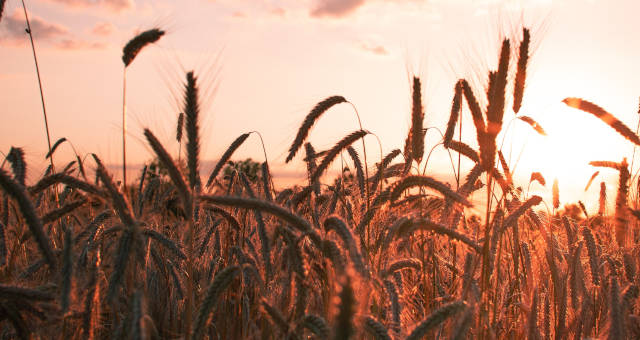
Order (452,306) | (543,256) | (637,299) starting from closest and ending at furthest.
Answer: (452,306) < (637,299) < (543,256)

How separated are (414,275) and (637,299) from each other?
1665 mm

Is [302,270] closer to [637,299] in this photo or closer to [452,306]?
[452,306]

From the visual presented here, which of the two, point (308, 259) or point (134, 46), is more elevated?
point (134, 46)

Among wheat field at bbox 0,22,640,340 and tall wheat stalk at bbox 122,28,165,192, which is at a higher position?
tall wheat stalk at bbox 122,28,165,192

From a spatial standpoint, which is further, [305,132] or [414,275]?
[414,275]

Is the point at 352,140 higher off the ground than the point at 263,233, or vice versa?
the point at 352,140

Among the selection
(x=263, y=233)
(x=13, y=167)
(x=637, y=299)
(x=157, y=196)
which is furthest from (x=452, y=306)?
(x=157, y=196)

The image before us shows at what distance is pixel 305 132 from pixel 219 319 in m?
1.41

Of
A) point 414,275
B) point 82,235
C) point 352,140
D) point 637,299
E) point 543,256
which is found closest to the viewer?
point 82,235

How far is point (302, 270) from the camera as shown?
226 centimetres

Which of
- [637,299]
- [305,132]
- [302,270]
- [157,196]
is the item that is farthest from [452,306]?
[157,196]

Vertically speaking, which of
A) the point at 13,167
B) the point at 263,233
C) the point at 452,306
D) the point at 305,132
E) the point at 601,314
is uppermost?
the point at 305,132

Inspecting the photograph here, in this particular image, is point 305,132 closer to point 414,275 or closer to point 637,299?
point 414,275

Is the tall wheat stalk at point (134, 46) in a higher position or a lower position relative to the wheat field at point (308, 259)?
higher
